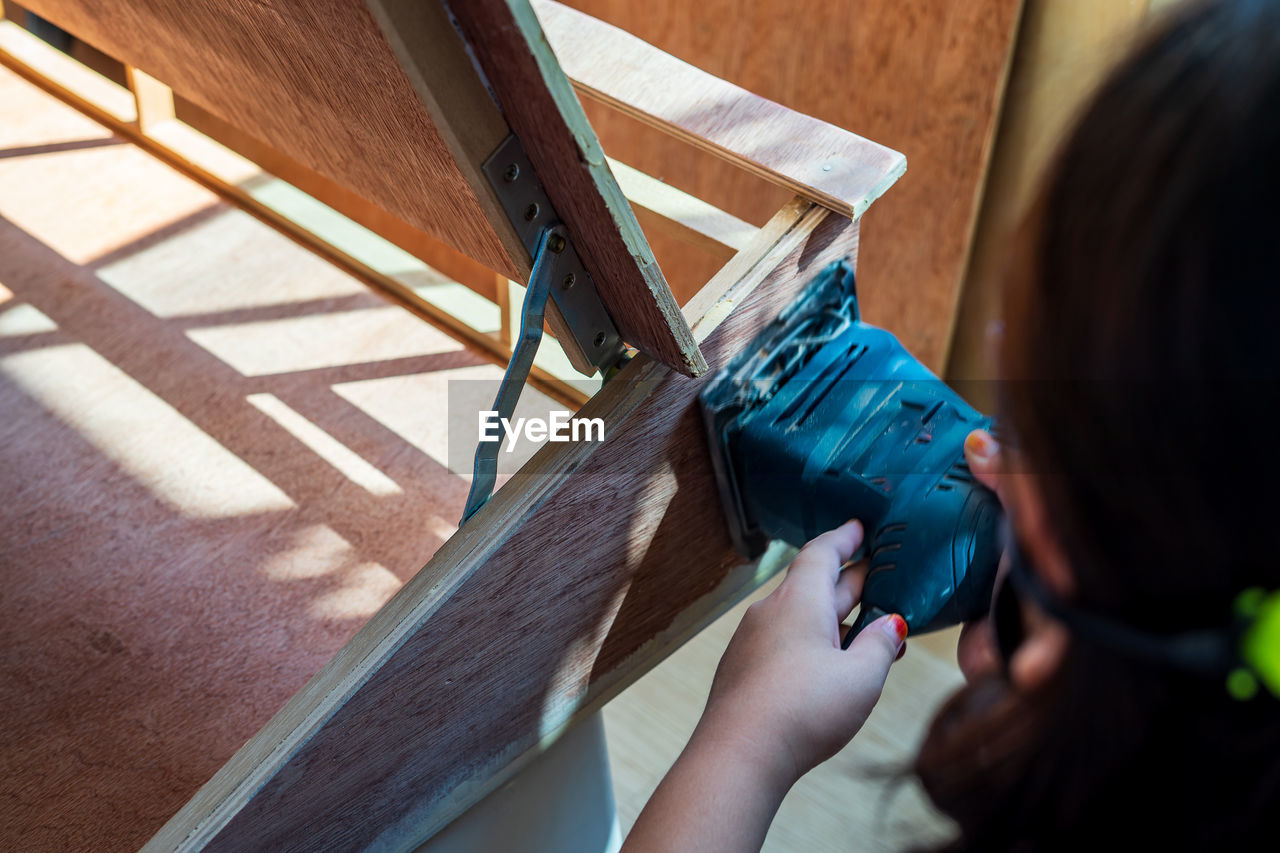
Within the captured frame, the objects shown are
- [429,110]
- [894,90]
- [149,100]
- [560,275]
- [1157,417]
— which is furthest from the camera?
[894,90]

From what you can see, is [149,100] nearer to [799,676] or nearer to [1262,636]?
[799,676]

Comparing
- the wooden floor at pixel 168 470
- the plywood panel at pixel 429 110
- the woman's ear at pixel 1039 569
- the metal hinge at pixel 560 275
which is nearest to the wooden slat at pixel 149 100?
the wooden floor at pixel 168 470

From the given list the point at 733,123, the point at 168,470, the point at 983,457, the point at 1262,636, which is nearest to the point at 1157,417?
the point at 1262,636

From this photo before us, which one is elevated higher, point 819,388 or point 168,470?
point 819,388

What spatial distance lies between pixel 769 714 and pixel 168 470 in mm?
583

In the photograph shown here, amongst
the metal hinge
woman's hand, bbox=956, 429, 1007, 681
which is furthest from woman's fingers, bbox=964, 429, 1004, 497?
the metal hinge

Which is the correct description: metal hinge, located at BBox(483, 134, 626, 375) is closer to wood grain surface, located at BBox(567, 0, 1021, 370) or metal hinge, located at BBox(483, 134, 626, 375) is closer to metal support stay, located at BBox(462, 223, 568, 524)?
metal support stay, located at BBox(462, 223, 568, 524)

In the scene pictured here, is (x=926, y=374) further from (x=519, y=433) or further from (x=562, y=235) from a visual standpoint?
(x=519, y=433)

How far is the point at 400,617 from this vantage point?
60 centimetres

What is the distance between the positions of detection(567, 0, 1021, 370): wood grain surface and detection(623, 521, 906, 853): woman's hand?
38.3 inches

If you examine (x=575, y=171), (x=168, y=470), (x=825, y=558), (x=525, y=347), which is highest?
(x=575, y=171)

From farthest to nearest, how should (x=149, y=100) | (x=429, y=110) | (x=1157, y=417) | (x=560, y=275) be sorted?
(x=149, y=100), (x=560, y=275), (x=429, y=110), (x=1157, y=417)

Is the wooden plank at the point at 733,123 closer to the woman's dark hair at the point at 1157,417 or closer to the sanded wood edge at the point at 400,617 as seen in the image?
the sanded wood edge at the point at 400,617

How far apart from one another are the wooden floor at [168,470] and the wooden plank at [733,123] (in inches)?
11.6
